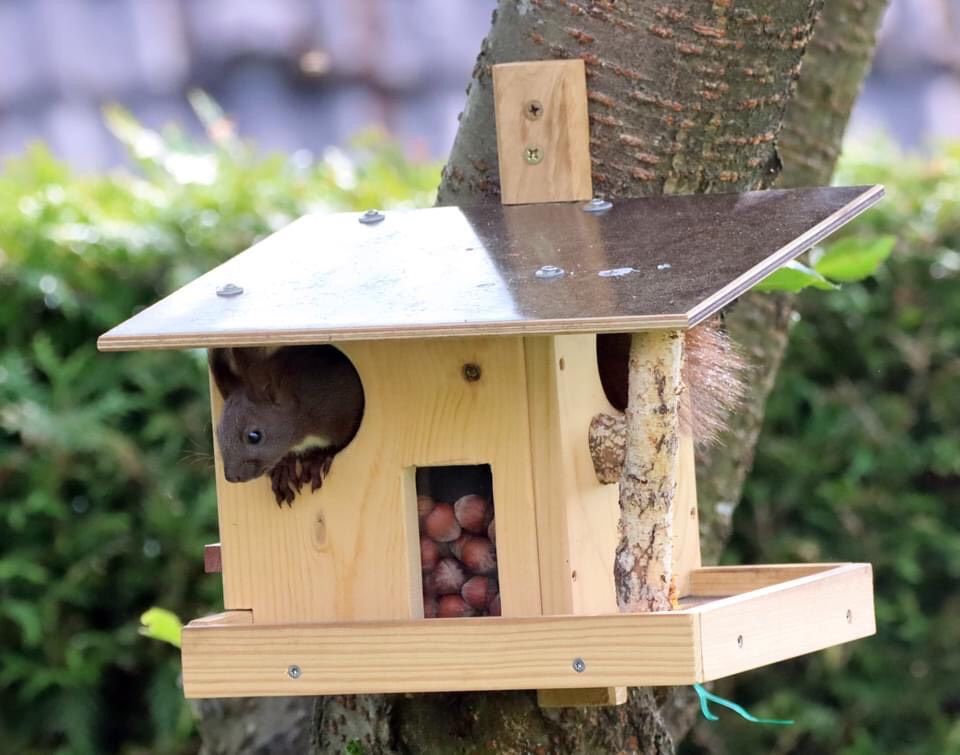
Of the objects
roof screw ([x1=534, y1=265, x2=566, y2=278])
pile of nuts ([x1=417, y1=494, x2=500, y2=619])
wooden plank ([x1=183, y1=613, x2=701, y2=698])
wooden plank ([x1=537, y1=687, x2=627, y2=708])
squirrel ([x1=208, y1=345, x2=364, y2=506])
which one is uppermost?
roof screw ([x1=534, y1=265, x2=566, y2=278])

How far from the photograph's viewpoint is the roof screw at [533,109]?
2184mm

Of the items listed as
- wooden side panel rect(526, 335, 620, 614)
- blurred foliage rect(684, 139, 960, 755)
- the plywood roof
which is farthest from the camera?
blurred foliage rect(684, 139, 960, 755)

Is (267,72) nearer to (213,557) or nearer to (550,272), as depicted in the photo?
(213,557)

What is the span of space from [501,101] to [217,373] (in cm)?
56

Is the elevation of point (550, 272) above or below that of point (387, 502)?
above

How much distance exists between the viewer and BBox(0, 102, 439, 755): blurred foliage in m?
3.52

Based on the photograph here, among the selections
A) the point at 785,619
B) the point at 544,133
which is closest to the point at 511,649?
the point at 785,619

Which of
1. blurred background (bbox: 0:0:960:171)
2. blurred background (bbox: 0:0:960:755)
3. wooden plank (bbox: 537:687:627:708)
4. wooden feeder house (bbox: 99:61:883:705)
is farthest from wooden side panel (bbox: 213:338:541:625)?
blurred background (bbox: 0:0:960:171)

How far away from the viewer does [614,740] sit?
213 centimetres

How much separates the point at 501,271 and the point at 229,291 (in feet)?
1.03

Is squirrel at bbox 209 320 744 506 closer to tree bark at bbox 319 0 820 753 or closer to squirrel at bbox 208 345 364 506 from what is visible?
squirrel at bbox 208 345 364 506

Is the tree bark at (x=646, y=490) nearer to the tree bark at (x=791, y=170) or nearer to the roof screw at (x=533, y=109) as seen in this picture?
the roof screw at (x=533, y=109)

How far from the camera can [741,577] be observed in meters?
2.16

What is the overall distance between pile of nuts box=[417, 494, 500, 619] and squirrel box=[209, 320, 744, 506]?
15 cm
